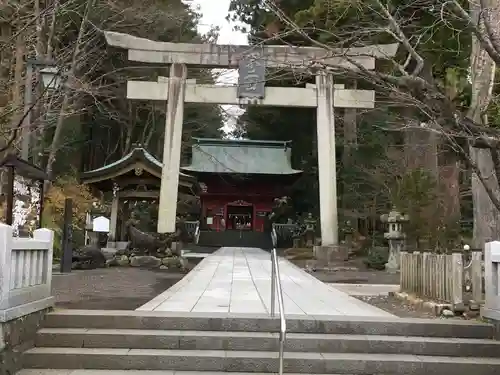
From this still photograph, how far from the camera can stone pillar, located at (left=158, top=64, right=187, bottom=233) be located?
17141 millimetres

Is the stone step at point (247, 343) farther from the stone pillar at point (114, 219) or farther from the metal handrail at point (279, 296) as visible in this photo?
the stone pillar at point (114, 219)

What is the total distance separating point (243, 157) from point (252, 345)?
25.0 m

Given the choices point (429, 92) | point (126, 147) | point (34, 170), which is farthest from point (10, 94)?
point (126, 147)

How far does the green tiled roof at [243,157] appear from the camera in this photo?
2905cm

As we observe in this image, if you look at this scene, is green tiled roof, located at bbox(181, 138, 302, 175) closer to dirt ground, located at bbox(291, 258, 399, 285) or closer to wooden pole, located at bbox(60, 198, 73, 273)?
dirt ground, located at bbox(291, 258, 399, 285)

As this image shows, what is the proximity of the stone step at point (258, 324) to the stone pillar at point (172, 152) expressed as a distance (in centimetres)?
1135

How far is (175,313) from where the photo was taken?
6.00 m

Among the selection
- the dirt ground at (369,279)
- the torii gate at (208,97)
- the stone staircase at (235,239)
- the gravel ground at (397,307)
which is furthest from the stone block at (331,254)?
the stone staircase at (235,239)

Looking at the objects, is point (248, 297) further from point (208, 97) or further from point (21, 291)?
point (208, 97)

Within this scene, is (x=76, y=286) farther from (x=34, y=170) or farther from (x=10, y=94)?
(x=10, y=94)

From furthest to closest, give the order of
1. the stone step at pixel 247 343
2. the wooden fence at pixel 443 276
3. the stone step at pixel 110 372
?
1. the wooden fence at pixel 443 276
2. the stone step at pixel 247 343
3. the stone step at pixel 110 372

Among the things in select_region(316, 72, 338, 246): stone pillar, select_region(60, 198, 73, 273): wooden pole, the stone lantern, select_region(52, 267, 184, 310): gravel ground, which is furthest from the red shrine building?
select_region(60, 198, 73, 273): wooden pole

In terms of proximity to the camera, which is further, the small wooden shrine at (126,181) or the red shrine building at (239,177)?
the red shrine building at (239,177)

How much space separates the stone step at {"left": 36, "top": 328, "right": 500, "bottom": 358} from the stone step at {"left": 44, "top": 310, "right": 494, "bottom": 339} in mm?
138
